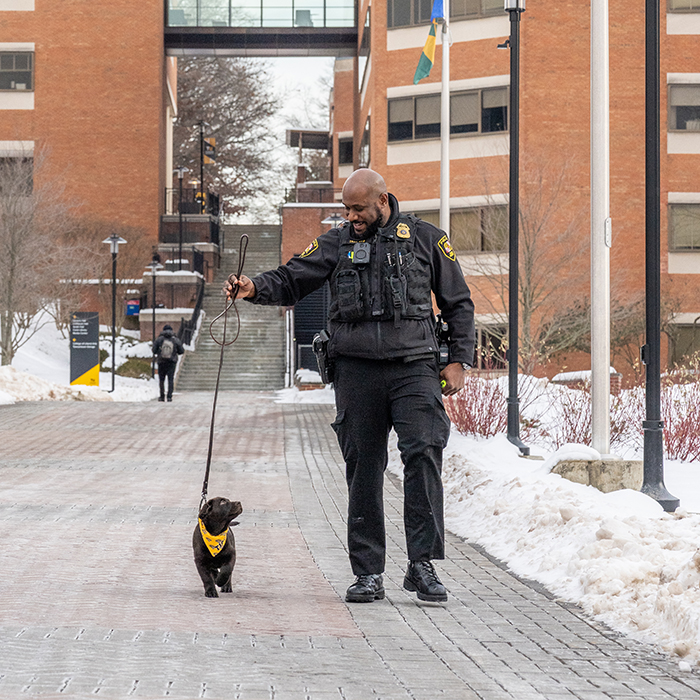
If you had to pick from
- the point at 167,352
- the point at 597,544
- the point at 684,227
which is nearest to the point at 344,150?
the point at 684,227

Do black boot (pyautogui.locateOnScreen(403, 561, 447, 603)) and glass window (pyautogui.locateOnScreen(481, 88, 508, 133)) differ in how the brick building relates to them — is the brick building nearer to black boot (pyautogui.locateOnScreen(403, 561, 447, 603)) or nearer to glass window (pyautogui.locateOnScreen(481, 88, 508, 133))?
glass window (pyautogui.locateOnScreen(481, 88, 508, 133))

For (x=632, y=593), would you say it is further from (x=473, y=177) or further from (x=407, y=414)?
(x=473, y=177)

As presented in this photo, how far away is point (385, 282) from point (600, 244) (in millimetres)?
5649

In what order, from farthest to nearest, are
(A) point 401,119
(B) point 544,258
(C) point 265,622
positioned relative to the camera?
(A) point 401,119 → (B) point 544,258 → (C) point 265,622

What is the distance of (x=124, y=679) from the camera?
406cm

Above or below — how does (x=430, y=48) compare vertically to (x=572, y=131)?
below

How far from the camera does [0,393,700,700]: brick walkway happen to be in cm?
411

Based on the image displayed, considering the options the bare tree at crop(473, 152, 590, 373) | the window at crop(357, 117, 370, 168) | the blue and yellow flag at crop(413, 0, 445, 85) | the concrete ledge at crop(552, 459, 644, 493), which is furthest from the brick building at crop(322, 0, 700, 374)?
the concrete ledge at crop(552, 459, 644, 493)

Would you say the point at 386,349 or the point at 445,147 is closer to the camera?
the point at 386,349

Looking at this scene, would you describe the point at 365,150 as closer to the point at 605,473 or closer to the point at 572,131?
the point at 572,131

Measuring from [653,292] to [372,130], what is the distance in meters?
28.3

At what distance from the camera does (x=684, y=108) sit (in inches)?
1337

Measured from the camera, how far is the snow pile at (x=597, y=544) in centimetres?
496

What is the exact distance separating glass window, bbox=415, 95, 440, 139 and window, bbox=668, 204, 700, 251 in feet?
25.7
